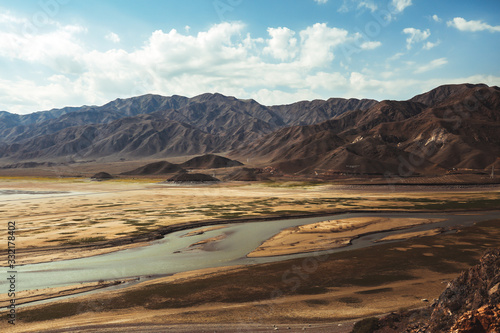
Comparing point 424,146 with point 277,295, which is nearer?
point 277,295

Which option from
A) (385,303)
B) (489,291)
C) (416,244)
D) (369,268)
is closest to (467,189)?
(416,244)

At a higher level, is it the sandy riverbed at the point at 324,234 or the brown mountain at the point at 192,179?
the brown mountain at the point at 192,179

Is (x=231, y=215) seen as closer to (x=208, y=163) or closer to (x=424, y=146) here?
(x=424, y=146)

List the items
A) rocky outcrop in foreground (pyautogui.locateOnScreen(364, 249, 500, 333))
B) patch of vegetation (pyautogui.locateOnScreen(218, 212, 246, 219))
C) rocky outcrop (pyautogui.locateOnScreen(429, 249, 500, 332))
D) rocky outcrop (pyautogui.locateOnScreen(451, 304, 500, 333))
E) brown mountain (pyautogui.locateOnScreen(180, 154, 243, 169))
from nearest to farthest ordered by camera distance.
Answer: rocky outcrop (pyautogui.locateOnScreen(451, 304, 500, 333))
rocky outcrop in foreground (pyautogui.locateOnScreen(364, 249, 500, 333))
rocky outcrop (pyautogui.locateOnScreen(429, 249, 500, 332))
patch of vegetation (pyautogui.locateOnScreen(218, 212, 246, 219))
brown mountain (pyautogui.locateOnScreen(180, 154, 243, 169))

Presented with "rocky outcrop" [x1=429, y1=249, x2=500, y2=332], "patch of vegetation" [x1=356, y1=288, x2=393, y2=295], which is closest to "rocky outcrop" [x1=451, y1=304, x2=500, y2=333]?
"rocky outcrop" [x1=429, y1=249, x2=500, y2=332]

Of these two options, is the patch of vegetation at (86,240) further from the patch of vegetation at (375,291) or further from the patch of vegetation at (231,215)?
the patch of vegetation at (375,291)

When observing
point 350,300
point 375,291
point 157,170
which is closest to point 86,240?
point 350,300

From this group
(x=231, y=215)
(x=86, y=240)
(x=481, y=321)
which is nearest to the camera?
(x=481, y=321)

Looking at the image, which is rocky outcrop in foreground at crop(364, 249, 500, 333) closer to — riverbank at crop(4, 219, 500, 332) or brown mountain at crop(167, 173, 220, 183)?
riverbank at crop(4, 219, 500, 332)

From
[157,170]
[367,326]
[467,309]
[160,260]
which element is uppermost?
[157,170]

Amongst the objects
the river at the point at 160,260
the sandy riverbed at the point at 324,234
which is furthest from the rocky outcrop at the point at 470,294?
the sandy riverbed at the point at 324,234

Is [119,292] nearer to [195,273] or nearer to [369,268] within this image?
[195,273]
